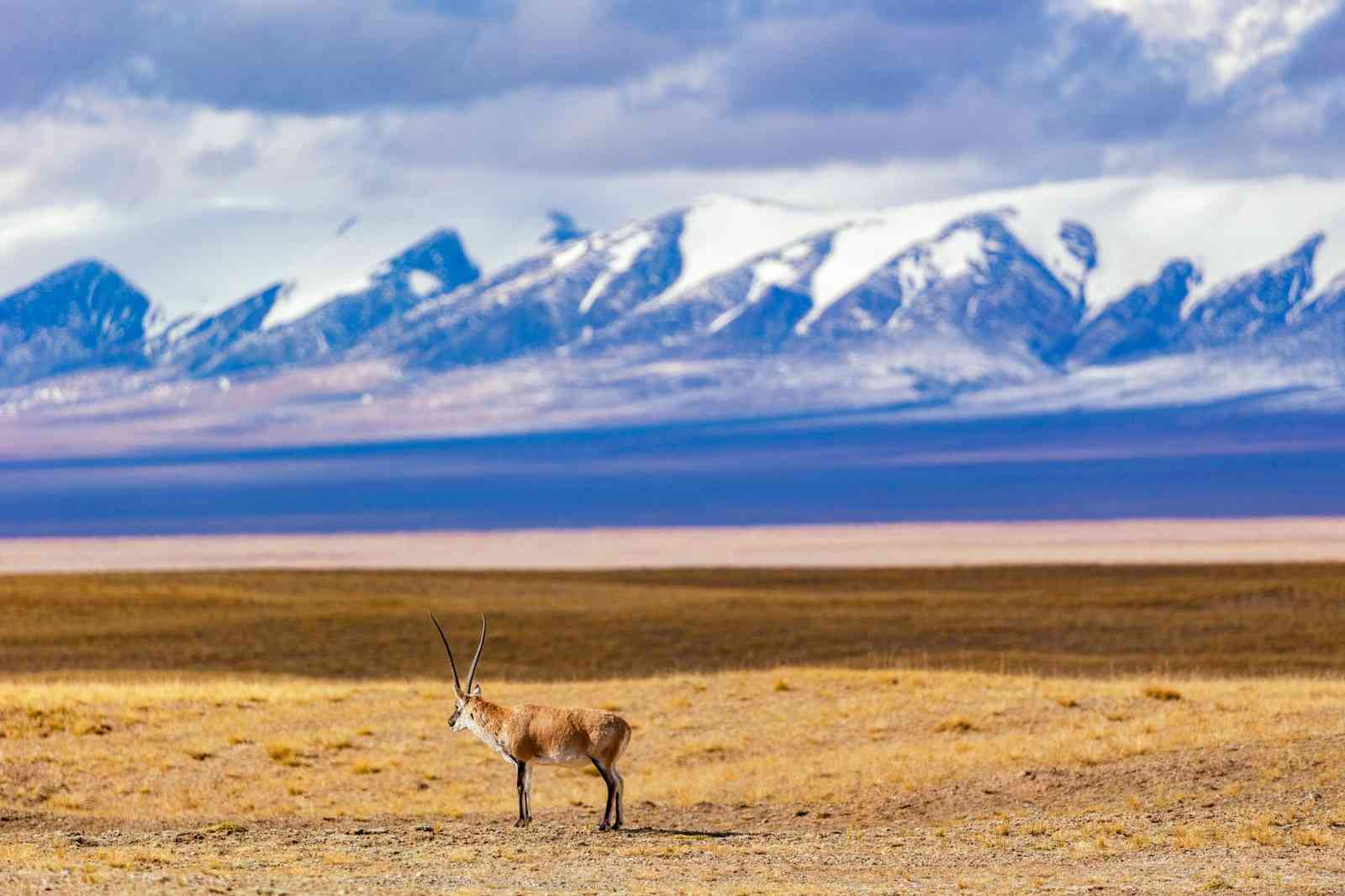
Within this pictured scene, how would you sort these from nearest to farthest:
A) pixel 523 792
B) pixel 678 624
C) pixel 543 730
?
pixel 543 730 < pixel 523 792 < pixel 678 624

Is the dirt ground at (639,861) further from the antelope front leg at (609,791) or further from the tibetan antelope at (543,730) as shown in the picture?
the tibetan antelope at (543,730)

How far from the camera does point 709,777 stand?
24.8 meters

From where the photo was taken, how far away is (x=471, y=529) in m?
147

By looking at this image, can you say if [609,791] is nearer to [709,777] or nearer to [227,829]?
[227,829]

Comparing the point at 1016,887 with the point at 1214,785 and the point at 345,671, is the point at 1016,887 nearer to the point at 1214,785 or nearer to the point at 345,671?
the point at 1214,785

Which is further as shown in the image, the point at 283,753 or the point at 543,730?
the point at 283,753

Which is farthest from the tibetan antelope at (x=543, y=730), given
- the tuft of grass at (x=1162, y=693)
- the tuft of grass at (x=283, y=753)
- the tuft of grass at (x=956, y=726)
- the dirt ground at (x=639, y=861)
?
the tuft of grass at (x=1162, y=693)

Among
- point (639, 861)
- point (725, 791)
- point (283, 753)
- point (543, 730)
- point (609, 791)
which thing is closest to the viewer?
point (639, 861)

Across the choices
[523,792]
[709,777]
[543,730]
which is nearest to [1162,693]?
[709,777]

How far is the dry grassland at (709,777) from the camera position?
17.7 metres

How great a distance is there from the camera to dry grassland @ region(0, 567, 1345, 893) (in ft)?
58.0

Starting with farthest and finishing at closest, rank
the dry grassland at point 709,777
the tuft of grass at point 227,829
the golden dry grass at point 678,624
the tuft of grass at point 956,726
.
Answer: the golden dry grass at point 678,624, the tuft of grass at point 956,726, the tuft of grass at point 227,829, the dry grassland at point 709,777

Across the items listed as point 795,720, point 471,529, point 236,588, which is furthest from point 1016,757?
point 471,529

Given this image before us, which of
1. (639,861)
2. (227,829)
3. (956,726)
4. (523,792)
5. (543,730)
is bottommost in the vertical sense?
(227,829)
